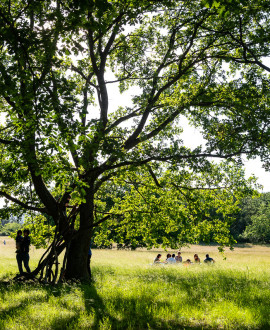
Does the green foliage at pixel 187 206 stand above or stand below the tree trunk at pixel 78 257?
above

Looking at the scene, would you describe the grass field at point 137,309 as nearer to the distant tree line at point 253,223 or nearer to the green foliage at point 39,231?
the green foliage at point 39,231

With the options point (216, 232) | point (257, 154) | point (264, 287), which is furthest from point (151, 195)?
point (264, 287)

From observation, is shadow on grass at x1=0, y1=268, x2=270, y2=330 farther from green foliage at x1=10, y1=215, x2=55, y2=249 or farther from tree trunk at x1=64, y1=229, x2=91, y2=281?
green foliage at x1=10, y1=215, x2=55, y2=249

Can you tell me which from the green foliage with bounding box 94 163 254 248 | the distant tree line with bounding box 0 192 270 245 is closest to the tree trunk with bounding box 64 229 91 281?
the green foliage with bounding box 94 163 254 248

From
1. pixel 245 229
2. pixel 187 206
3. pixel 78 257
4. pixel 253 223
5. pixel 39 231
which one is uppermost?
pixel 187 206

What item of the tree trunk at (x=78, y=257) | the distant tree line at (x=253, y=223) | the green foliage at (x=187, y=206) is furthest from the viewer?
the distant tree line at (x=253, y=223)

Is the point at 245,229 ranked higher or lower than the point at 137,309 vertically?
lower

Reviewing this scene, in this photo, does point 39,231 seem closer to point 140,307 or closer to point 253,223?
point 140,307

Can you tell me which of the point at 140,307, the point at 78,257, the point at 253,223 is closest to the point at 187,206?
the point at 78,257

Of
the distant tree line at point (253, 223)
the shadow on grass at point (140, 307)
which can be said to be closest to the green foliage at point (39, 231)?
the shadow on grass at point (140, 307)

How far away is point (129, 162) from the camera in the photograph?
10945mm

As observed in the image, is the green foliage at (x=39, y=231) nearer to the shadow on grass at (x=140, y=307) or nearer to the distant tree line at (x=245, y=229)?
the distant tree line at (x=245, y=229)

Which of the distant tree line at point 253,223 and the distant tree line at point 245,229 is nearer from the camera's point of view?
the distant tree line at point 245,229

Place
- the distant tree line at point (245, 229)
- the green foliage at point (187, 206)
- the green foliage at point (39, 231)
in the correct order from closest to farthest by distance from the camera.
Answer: the green foliage at point (187, 206) → the green foliage at point (39, 231) → the distant tree line at point (245, 229)
